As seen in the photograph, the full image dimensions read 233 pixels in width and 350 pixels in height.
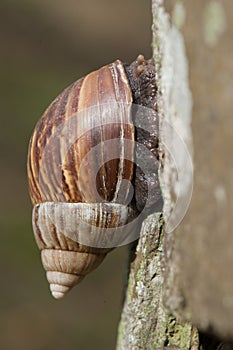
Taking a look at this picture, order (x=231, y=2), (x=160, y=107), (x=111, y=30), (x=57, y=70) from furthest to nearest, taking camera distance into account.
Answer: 1. (x=111, y=30)
2. (x=57, y=70)
3. (x=160, y=107)
4. (x=231, y=2)

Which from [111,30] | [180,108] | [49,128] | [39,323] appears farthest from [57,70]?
[180,108]

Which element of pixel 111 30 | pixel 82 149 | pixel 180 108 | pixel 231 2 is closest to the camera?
pixel 231 2

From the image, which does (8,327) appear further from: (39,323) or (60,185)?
(60,185)

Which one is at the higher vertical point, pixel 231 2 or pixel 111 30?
pixel 111 30

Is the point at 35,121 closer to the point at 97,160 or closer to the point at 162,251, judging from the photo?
the point at 97,160

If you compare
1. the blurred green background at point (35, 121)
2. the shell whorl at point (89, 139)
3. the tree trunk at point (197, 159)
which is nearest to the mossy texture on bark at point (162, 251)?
the tree trunk at point (197, 159)

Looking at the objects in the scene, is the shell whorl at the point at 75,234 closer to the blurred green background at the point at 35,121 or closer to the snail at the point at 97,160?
the snail at the point at 97,160

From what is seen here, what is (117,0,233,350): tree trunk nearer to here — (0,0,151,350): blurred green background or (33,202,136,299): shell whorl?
Answer: (33,202,136,299): shell whorl
